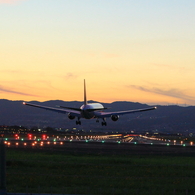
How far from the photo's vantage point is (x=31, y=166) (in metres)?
53.0

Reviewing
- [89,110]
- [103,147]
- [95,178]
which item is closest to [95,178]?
[95,178]

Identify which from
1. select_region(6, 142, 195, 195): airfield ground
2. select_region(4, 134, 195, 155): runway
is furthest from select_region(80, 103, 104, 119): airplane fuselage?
select_region(6, 142, 195, 195): airfield ground

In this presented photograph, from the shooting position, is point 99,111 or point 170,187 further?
point 99,111

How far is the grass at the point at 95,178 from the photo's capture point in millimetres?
37156

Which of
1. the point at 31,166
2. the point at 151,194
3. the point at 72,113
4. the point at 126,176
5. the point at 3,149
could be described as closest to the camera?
the point at 3,149

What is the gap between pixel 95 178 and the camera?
4347cm

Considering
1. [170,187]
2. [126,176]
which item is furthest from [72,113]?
[170,187]

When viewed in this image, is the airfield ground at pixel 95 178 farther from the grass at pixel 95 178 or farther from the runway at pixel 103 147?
the runway at pixel 103 147

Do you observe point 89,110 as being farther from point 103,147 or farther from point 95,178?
point 95,178

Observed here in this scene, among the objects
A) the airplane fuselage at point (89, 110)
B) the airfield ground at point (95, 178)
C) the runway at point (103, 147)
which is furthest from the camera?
the airplane fuselage at point (89, 110)

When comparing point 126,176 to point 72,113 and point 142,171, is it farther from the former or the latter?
point 72,113

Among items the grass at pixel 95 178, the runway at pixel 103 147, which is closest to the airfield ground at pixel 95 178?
the grass at pixel 95 178

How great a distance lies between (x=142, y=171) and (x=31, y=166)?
13.3m

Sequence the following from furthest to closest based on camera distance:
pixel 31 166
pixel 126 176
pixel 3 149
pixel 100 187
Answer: pixel 31 166 → pixel 126 176 → pixel 100 187 → pixel 3 149
